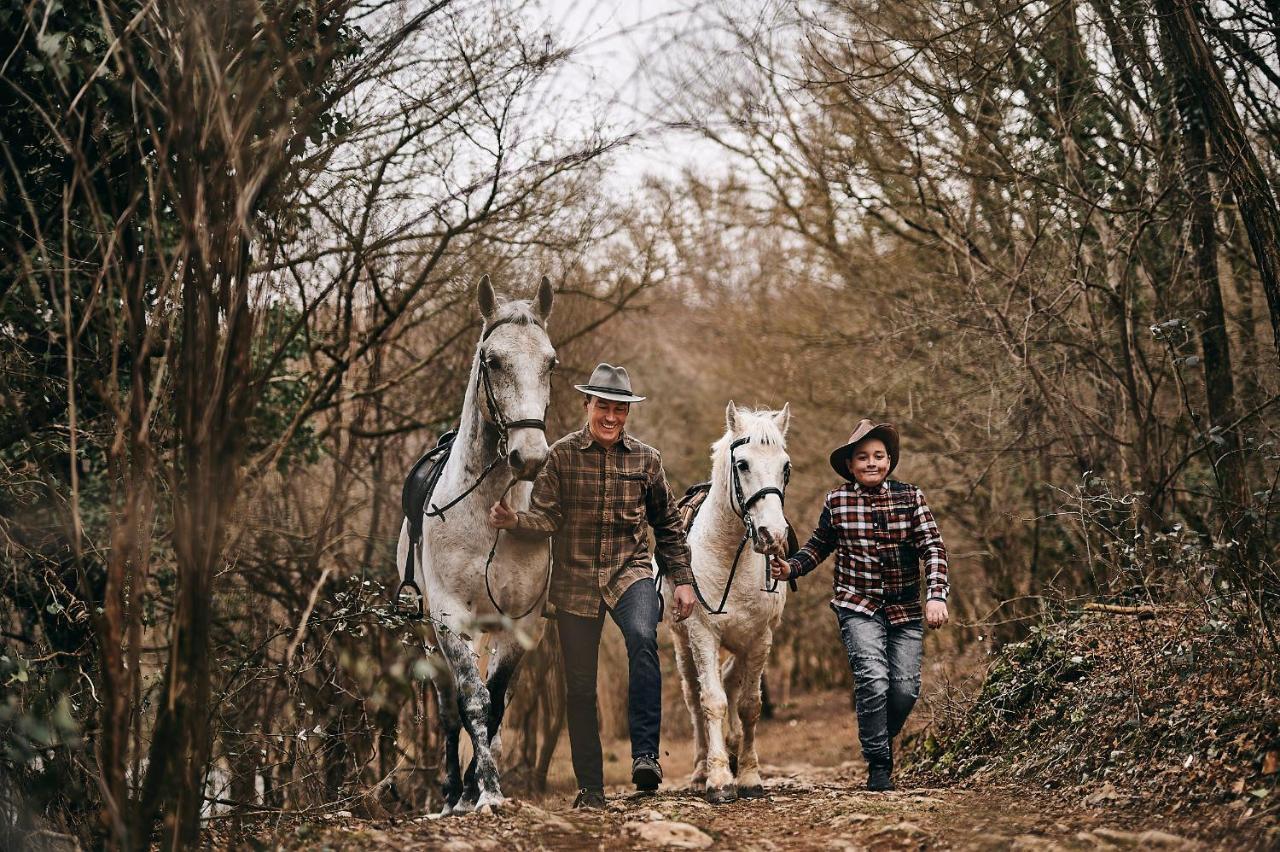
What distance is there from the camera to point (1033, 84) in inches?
376

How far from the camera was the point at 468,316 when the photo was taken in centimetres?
1274

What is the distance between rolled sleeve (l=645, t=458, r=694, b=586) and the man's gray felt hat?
48cm

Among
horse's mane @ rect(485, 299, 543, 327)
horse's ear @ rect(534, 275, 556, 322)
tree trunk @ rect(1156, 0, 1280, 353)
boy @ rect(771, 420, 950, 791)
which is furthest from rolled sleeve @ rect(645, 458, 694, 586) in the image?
tree trunk @ rect(1156, 0, 1280, 353)

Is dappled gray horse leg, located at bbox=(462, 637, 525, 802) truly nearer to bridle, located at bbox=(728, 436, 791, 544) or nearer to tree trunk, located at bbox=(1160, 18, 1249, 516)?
bridle, located at bbox=(728, 436, 791, 544)

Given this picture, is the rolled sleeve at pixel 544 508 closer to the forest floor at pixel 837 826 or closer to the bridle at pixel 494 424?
the bridle at pixel 494 424

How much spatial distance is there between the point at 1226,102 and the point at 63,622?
737 cm

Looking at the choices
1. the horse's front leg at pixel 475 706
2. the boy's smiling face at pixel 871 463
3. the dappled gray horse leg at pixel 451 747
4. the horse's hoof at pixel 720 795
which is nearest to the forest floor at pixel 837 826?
the horse's hoof at pixel 720 795

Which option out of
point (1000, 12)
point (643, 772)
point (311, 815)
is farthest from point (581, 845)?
point (1000, 12)

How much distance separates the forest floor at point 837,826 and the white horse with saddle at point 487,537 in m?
0.55

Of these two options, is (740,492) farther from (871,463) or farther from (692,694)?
(692,694)

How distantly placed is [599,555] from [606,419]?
0.76 m

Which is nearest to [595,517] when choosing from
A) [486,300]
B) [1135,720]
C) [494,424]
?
[494,424]

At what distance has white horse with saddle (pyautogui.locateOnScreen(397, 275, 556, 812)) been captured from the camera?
5.63 meters

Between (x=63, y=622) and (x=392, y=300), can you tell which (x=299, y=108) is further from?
(x=392, y=300)
